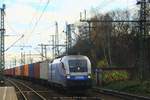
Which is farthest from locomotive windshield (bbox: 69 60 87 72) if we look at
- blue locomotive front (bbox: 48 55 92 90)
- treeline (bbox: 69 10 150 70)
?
treeline (bbox: 69 10 150 70)

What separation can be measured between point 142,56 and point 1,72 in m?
20.7

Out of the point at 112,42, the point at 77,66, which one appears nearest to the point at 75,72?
the point at 77,66

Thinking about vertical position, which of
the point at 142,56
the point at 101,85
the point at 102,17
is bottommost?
the point at 101,85

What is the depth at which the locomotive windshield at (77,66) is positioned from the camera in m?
31.5

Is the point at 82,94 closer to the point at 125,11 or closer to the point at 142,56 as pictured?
the point at 142,56

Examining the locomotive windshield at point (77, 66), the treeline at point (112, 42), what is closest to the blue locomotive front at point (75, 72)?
the locomotive windshield at point (77, 66)

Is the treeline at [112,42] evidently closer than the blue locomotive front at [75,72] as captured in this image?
No

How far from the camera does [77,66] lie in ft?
104

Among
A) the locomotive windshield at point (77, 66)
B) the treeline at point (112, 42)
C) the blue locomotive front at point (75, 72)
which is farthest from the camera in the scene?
the treeline at point (112, 42)

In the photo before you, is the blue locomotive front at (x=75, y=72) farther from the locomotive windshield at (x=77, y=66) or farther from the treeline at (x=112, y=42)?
the treeline at (x=112, y=42)

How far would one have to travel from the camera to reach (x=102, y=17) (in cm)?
8450

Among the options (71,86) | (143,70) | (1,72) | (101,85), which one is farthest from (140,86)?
(1,72)

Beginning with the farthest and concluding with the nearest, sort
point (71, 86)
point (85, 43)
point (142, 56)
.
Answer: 1. point (85, 43)
2. point (142, 56)
3. point (71, 86)

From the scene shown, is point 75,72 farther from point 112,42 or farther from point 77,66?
point 112,42
